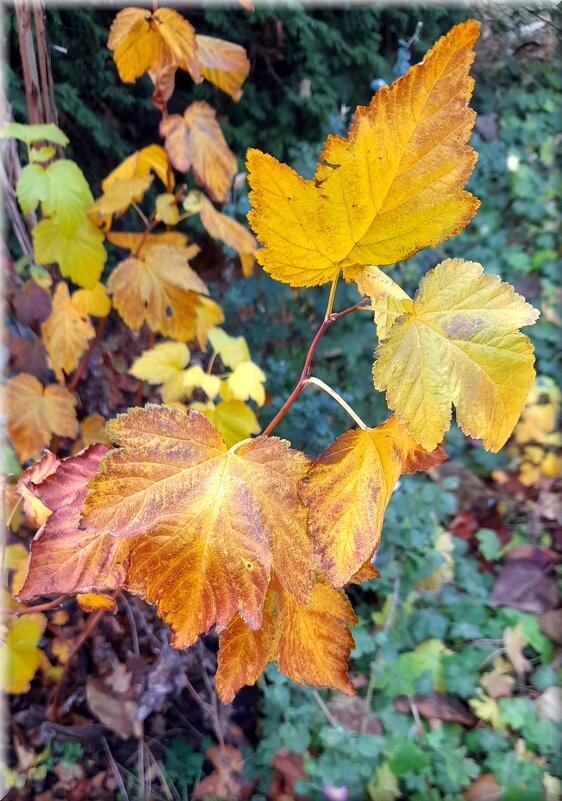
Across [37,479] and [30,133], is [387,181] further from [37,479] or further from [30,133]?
[30,133]

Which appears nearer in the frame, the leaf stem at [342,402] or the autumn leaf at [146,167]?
the leaf stem at [342,402]

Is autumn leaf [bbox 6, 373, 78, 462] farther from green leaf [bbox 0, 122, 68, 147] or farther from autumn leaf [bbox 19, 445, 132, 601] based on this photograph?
autumn leaf [bbox 19, 445, 132, 601]

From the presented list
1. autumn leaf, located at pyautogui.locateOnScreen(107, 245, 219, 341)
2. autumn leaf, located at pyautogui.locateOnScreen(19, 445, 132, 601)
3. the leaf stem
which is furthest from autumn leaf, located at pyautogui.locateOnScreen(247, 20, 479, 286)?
autumn leaf, located at pyautogui.locateOnScreen(107, 245, 219, 341)

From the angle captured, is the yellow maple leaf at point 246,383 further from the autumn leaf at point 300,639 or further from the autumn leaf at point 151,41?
the autumn leaf at point 300,639

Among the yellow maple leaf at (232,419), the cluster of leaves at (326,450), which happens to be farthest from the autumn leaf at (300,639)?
the yellow maple leaf at (232,419)

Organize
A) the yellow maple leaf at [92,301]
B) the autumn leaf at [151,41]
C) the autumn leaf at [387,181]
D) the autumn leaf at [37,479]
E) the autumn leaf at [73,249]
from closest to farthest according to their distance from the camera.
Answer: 1. the autumn leaf at [387,181]
2. the autumn leaf at [37,479]
3. the autumn leaf at [151,41]
4. the autumn leaf at [73,249]
5. the yellow maple leaf at [92,301]

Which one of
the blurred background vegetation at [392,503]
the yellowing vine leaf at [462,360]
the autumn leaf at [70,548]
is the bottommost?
the blurred background vegetation at [392,503]
